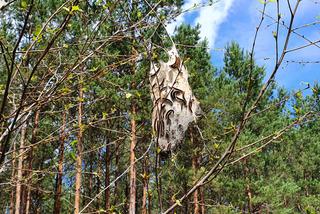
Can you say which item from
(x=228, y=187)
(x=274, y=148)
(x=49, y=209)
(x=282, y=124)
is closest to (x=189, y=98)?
(x=228, y=187)

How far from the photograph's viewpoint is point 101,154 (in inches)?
756

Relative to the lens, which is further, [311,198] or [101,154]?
[101,154]

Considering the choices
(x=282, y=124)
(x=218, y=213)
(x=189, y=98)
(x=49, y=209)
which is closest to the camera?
(x=189, y=98)

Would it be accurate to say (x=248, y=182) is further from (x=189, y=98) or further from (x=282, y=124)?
(x=189, y=98)

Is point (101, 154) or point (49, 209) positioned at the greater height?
point (101, 154)

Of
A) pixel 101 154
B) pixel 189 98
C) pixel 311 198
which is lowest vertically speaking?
pixel 189 98

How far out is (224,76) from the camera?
15789 mm

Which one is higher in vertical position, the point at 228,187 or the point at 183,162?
the point at 183,162

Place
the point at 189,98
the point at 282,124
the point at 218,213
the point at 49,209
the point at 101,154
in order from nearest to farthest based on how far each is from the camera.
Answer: the point at 189,98 → the point at 218,213 → the point at 282,124 → the point at 101,154 → the point at 49,209

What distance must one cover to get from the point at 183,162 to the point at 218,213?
2.90 metres

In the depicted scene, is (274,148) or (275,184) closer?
(275,184)

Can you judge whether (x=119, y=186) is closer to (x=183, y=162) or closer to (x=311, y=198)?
(x=183, y=162)

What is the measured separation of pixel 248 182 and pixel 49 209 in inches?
576

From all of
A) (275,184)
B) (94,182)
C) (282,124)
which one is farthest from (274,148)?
(94,182)
